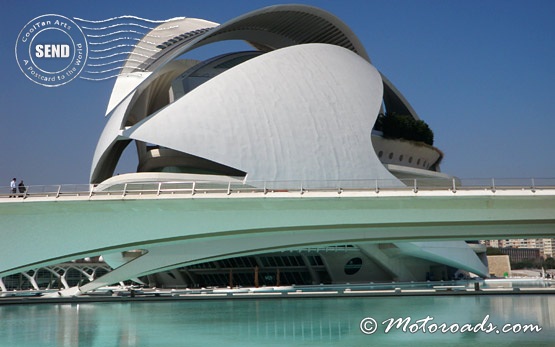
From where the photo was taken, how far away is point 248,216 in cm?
2014

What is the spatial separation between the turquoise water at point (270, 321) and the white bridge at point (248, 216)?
2344 mm

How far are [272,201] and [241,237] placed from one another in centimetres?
207

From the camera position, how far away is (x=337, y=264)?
36.8 metres
